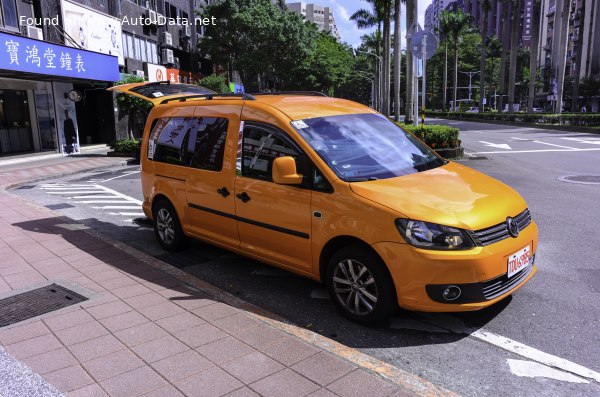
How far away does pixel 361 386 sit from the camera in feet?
10.2

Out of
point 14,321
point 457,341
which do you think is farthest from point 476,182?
point 14,321

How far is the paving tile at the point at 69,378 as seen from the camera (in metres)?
3.16

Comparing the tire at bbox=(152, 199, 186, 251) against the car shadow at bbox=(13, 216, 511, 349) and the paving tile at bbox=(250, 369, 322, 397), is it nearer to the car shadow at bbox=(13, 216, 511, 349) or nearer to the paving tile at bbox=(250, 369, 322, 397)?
the car shadow at bbox=(13, 216, 511, 349)

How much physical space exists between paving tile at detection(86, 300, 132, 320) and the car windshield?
2.24 meters

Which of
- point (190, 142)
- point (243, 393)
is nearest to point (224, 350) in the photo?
point (243, 393)

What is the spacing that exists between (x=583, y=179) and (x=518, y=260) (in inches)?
333

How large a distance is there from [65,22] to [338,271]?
72.9 feet

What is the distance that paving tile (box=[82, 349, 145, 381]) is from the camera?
3305mm

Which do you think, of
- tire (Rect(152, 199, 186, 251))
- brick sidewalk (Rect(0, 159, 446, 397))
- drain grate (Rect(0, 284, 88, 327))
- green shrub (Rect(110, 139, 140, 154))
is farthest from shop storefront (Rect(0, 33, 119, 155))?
brick sidewalk (Rect(0, 159, 446, 397))

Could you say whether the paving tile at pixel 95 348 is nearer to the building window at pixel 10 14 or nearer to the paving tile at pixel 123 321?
the paving tile at pixel 123 321

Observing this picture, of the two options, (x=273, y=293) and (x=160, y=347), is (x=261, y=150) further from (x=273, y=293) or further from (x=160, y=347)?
(x=160, y=347)

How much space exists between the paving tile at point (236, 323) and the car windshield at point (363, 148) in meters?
1.44

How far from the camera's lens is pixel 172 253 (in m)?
6.33

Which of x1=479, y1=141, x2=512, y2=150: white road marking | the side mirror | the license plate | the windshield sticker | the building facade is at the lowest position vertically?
x1=479, y1=141, x2=512, y2=150: white road marking
